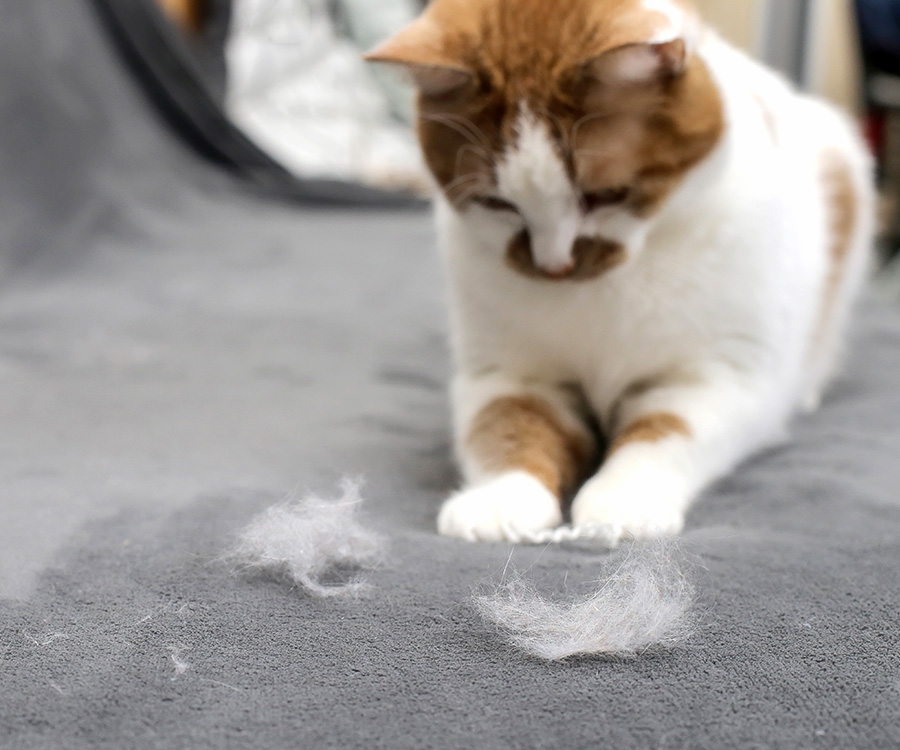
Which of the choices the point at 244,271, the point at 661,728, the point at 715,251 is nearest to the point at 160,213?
the point at 244,271

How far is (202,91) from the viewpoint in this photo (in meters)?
3.02

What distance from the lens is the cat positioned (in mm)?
948

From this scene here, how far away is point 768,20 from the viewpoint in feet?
11.7

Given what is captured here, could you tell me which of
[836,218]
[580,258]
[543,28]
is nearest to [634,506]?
[580,258]

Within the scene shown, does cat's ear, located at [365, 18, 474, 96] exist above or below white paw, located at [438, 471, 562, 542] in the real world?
above

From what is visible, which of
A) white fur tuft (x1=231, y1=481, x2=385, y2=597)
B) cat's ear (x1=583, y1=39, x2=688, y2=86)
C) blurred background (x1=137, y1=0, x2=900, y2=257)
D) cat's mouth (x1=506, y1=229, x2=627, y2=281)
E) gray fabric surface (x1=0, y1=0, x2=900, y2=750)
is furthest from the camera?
blurred background (x1=137, y1=0, x2=900, y2=257)

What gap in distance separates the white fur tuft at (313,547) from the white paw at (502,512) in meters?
0.09

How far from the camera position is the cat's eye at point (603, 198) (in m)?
0.98

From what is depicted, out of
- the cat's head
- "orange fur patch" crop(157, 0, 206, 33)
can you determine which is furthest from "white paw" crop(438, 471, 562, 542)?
"orange fur patch" crop(157, 0, 206, 33)

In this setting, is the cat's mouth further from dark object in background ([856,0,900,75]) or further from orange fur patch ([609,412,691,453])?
dark object in background ([856,0,900,75])

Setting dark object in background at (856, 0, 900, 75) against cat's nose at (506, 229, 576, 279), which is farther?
dark object in background at (856, 0, 900, 75)

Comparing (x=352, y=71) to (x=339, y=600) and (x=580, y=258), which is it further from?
(x=339, y=600)

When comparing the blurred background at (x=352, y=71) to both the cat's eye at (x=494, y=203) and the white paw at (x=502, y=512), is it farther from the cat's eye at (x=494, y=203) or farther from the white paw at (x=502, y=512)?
the white paw at (x=502, y=512)

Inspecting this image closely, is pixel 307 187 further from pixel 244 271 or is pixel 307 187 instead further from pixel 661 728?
pixel 661 728
